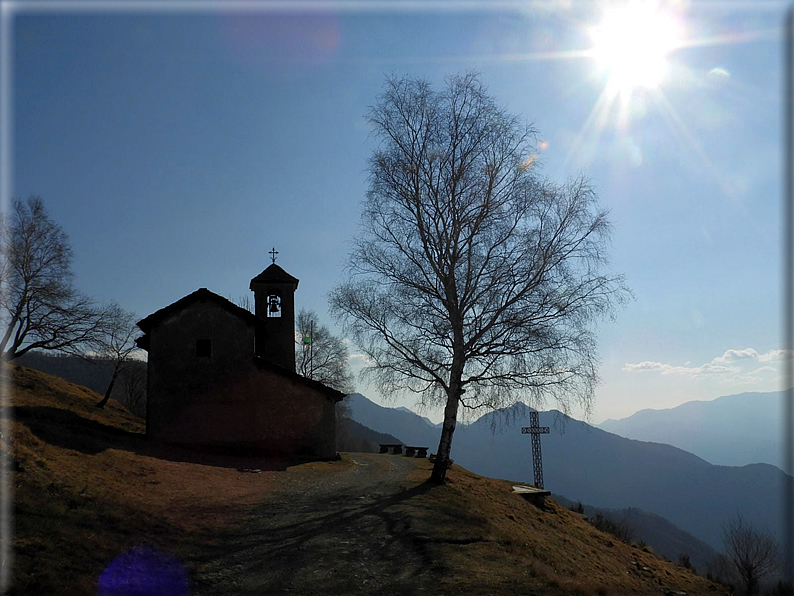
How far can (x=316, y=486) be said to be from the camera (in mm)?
17016

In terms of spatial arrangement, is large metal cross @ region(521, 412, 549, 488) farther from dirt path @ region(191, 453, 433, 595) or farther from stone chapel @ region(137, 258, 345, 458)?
dirt path @ region(191, 453, 433, 595)

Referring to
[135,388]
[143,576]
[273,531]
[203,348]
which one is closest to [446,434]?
[273,531]

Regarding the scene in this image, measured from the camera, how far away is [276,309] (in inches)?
1166

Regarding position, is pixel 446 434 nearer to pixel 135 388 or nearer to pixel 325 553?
pixel 325 553

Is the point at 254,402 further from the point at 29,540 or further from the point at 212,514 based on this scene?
the point at 29,540

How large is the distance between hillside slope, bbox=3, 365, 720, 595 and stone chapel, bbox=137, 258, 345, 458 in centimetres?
396

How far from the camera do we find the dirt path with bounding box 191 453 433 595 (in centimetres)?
830

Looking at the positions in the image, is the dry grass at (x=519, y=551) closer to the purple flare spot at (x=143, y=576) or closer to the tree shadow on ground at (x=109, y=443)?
the purple flare spot at (x=143, y=576)

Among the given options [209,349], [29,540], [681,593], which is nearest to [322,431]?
[209,349]

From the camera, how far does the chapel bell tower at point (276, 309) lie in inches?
1152

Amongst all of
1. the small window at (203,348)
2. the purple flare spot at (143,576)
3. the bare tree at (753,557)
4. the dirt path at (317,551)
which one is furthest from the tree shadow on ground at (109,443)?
the bare tree at (753,557)

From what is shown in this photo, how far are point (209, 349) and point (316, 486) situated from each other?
10875 mm

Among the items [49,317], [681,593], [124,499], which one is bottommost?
[681,593]

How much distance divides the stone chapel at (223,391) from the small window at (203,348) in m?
0.04
